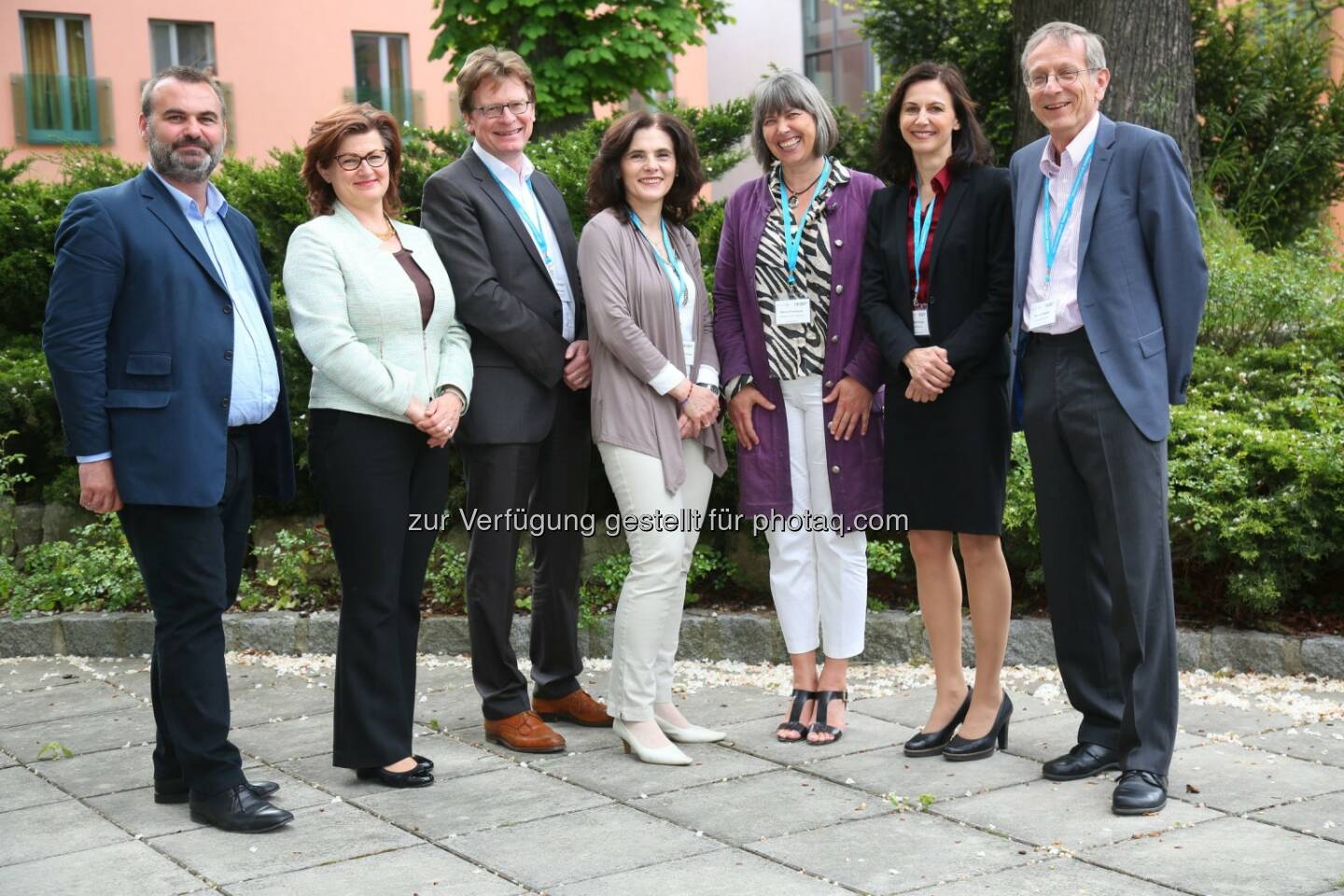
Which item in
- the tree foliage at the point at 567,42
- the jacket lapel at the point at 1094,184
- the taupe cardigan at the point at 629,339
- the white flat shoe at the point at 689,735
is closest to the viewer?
the jacket lapel at the point at 1094,184

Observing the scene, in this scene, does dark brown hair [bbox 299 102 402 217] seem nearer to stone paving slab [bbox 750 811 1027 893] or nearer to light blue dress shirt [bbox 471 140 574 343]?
light blue dress shirt [bbox 471 140 574 343]

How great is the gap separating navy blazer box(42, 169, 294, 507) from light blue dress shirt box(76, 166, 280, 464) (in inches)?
3.0

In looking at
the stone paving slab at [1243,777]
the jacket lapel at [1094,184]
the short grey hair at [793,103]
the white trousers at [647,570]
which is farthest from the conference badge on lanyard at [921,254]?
the stone paving slab at [1243,777]

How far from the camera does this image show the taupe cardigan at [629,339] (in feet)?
15.8

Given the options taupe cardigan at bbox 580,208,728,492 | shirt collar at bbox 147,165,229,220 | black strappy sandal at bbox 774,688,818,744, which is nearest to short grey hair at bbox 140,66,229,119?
shirt collar at bbox 147,165,229,220

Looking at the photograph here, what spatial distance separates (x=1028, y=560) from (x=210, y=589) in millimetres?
3555

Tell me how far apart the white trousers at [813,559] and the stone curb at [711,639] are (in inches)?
45.7

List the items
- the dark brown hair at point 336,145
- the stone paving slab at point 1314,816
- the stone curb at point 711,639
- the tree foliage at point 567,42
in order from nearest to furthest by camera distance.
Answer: the stone paving slab at point 1314,816
the dark brown hair at point 336,145
the stone curb at point 711,639
the tree foliage at point 567,42

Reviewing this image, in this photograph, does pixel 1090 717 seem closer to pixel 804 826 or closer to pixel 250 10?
pixel 804 826

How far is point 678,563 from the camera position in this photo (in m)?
4.95

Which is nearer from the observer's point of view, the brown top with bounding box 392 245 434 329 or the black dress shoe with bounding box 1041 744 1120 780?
the black dress shoe with bounding box 1041 744 1120 780

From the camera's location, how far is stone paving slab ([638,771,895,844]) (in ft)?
13.5

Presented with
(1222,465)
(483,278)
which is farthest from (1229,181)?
(483,278)

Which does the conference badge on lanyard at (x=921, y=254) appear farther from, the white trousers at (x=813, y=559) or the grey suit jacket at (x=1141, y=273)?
the grey suit jacket at (x=1141, y=273)
